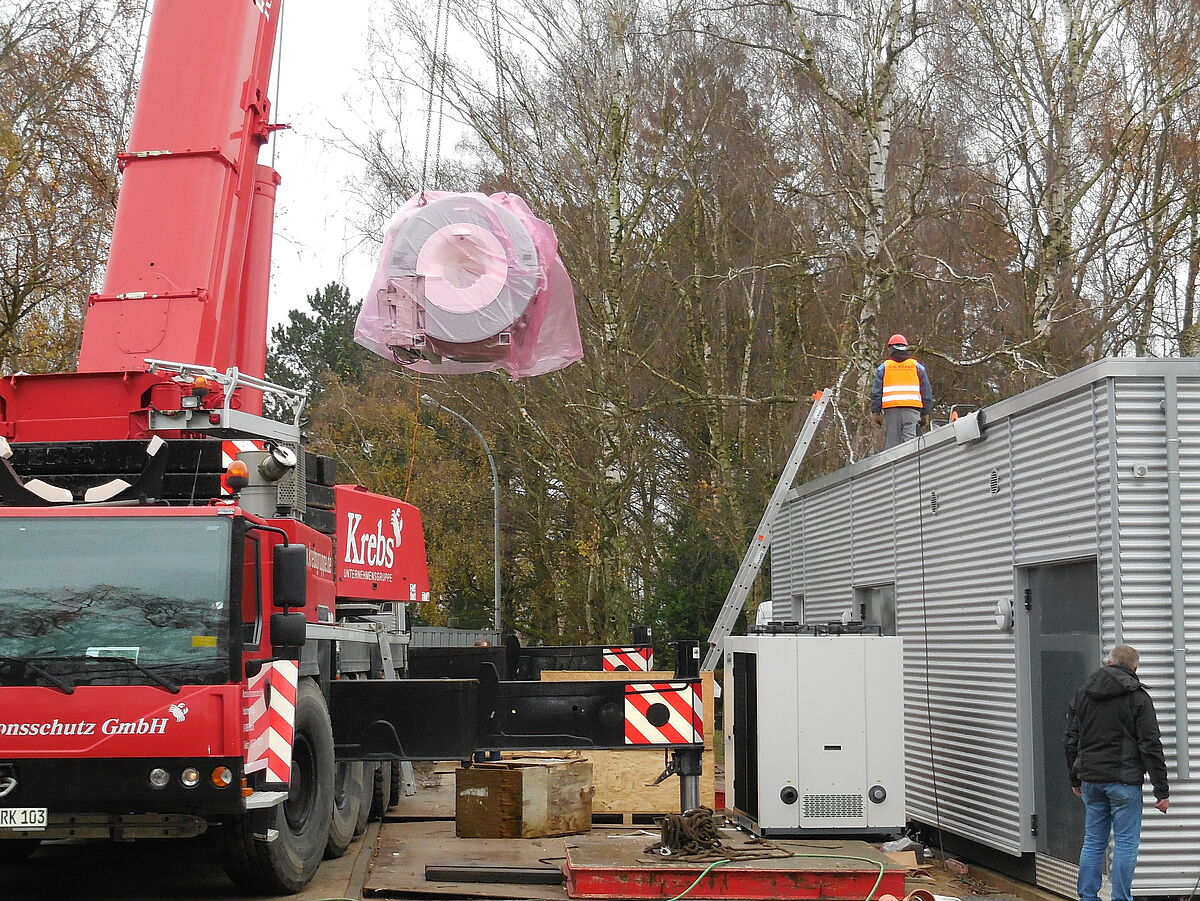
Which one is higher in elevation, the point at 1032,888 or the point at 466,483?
the point at 466,483

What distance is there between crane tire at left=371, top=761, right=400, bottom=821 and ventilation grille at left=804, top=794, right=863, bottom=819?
14.8 ft

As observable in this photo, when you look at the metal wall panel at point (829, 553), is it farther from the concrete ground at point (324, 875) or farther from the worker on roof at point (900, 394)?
the concrete ground at point (324, 875)

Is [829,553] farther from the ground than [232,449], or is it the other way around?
[232,449]

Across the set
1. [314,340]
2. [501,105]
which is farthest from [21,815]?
[314,340]

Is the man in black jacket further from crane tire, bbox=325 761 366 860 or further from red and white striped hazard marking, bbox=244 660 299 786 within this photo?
crane tire, bbox=325 761 366 860

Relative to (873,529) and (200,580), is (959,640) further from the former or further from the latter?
(200,580)

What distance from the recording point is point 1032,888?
10180 mm

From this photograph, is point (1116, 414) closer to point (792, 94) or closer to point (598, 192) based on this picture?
point (792, 94)

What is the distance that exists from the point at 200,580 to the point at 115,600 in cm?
51

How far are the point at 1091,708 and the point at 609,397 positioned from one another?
16650mm

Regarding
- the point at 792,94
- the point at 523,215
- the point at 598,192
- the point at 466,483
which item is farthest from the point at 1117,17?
the point at 466,483

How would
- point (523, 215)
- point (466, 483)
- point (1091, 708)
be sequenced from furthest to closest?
point (466, 483)
point (523, 215)
point (1091, 708)

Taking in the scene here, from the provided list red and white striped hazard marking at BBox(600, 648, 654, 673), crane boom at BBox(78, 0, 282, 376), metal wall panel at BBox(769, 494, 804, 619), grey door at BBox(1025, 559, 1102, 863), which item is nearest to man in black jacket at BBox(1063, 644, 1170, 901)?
grey door at BBox(1025, 559, 1102, 863)

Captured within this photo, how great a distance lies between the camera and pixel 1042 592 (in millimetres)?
10227
